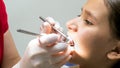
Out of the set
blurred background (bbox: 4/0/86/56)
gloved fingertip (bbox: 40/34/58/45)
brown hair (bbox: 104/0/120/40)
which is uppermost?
brown hair (bbox: 104/0/120/40)

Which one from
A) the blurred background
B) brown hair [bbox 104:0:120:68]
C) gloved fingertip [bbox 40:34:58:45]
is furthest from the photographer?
the blurred background

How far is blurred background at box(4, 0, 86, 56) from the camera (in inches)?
57.1

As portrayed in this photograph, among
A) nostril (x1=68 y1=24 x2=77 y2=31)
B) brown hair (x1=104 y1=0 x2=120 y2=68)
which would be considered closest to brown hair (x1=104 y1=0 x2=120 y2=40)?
brown hair (x1=104 y1=0 x2=120 y2=68)

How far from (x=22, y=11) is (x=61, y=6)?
237 millimetres

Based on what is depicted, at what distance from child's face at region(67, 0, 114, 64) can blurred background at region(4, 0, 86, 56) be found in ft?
1.88

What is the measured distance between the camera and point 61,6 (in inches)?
60.5

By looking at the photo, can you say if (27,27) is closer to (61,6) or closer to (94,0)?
(61,6)

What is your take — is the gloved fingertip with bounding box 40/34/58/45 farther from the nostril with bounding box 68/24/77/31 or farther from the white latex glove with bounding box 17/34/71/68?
the nostril with bounding box 68/24/77/31

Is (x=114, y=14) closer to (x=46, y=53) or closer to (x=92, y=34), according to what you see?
(x=92, y=34)

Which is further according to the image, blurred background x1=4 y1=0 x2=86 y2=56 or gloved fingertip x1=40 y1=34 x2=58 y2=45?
blurred background x1=4 y1=0 x2=86 y2=56

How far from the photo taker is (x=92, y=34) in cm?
91

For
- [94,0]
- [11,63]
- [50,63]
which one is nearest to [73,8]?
[11,63]

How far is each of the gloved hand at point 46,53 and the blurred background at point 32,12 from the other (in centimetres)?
66

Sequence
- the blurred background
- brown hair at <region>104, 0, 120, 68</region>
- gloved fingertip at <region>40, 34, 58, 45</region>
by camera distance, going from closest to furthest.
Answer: gloved fingertip at <region>40, 34, 58, 45</region>
brown hair at <region>104, 0, 120, 68</region>
the blurred background
